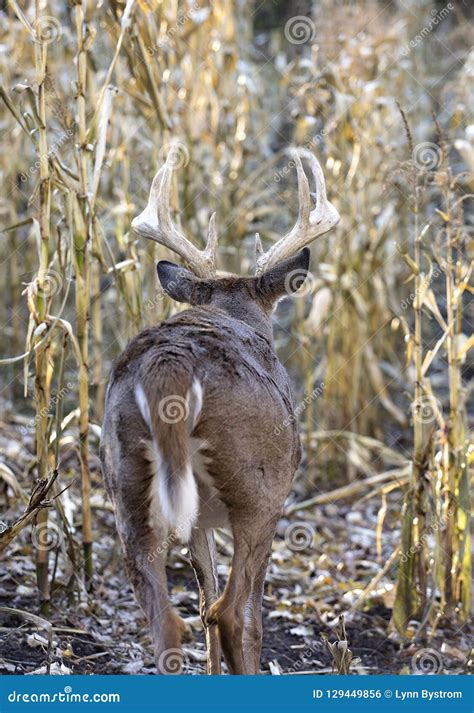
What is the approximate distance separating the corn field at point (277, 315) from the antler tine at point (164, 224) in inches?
12.9

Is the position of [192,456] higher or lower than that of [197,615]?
higher

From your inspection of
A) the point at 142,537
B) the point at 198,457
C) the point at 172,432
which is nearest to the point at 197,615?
the point at 142,537

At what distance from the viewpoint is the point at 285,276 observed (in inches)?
200

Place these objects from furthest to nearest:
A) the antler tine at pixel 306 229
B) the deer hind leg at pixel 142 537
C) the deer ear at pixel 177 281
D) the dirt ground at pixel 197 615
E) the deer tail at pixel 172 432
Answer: the antler tine at pixel 306 229 → the deer ear at pixel 177 281 → the dirt ground at pixel 197 615 → the deer hind leg at pixel 142 537 → the deer tail at pixel 172 432

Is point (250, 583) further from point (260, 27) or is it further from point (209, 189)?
point (260, 27)

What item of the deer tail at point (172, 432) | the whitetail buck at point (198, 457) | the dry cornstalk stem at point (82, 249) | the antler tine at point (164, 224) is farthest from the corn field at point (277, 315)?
the deer tail at point (172, 432)

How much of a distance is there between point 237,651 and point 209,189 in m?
6.34

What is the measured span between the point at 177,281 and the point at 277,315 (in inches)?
308

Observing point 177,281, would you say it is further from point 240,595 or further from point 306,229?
point 240,595

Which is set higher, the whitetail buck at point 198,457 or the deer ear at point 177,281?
the deer ear at point 177,281

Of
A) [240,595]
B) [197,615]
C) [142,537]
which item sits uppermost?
[142,537]

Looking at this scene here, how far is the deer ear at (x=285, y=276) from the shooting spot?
506 cm

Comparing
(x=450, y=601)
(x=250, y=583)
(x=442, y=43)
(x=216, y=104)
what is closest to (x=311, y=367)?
(x=216, y=104)

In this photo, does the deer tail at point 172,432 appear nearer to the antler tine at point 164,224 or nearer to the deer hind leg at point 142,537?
the deer hind leg at point 142,537
